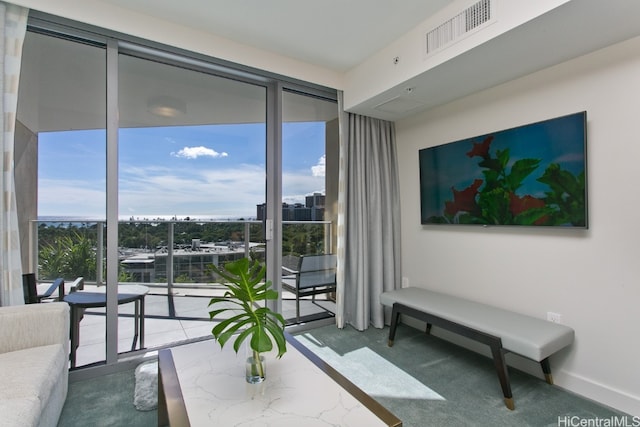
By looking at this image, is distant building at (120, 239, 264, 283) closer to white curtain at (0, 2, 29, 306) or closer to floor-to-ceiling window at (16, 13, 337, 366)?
floor-to-ceiling window at (16, 13, 337, 366)

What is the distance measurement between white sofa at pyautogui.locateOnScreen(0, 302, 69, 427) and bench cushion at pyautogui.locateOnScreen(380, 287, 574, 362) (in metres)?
2.32

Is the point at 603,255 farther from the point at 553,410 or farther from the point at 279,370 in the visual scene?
the point at 279,370

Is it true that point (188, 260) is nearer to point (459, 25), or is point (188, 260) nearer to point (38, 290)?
point (38, 290)

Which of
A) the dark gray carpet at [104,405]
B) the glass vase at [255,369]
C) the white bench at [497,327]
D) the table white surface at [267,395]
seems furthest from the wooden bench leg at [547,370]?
the dark gray carpet at [104,405]

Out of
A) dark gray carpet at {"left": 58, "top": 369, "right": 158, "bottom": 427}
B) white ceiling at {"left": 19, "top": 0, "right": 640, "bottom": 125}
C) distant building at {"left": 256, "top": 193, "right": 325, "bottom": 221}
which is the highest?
white ceiling at {"left": 19, "top": 0, "right": 640, "bottom": 125}

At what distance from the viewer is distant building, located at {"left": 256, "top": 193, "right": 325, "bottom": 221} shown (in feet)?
9.61

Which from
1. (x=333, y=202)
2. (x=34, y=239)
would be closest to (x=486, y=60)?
(x=333, y=202)

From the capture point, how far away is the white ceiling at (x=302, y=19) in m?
2.11

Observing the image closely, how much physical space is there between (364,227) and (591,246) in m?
1.75

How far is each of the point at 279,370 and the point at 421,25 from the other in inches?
97.6

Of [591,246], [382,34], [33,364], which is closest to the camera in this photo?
[33,364]

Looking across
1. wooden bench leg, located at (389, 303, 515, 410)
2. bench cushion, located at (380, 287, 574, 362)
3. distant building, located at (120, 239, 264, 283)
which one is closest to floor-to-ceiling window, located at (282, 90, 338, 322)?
distant building, located at (120, 239, 264, 283)

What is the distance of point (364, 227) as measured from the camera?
10.4ft

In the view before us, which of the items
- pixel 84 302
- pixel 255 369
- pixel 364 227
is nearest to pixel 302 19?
pixel 364 227
